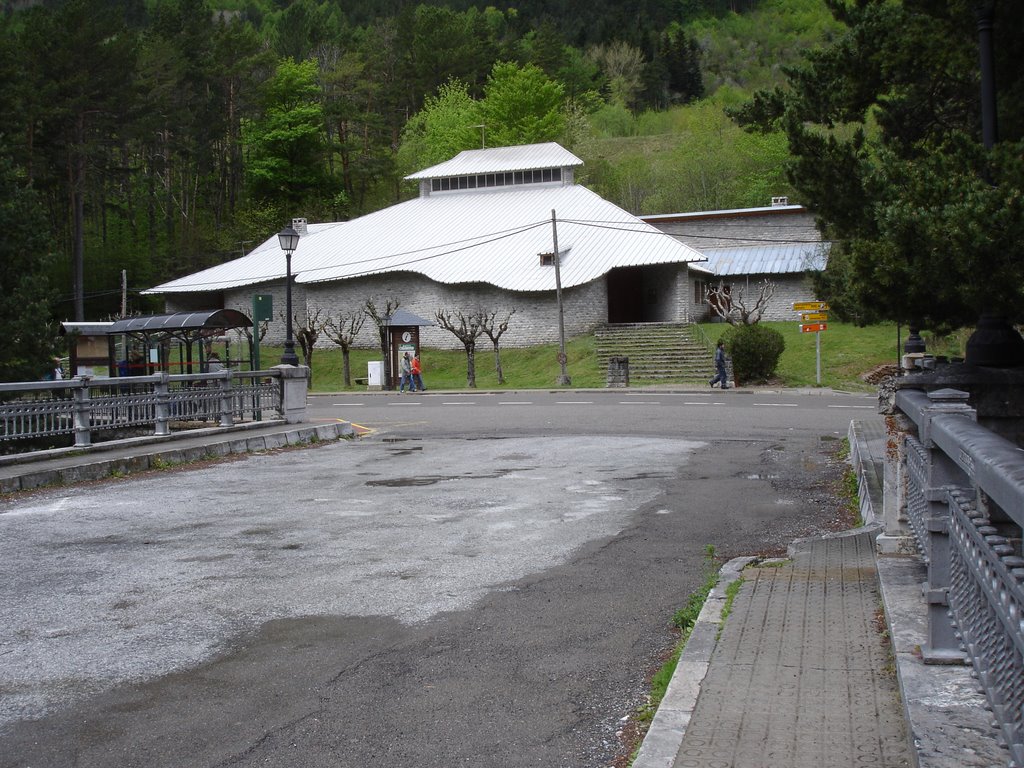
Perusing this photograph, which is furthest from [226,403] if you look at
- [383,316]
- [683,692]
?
[383,316]

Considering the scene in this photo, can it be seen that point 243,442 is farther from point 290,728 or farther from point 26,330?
point 290,728

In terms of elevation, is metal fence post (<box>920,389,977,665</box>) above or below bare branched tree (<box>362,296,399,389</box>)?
below

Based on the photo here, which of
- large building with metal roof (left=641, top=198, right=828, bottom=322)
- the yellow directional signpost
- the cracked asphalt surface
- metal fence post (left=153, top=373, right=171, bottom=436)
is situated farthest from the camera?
large building with metal roof (left=641, top=198, right=828, bottom=322)

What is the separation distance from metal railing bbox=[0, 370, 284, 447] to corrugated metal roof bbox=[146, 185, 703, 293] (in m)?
29.1

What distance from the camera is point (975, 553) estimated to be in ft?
11.1

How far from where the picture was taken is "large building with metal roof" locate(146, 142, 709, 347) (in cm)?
5159

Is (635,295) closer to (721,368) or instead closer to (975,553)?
(721,368)

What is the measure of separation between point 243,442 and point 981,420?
13.6m

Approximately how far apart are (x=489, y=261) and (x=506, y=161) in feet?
39.3

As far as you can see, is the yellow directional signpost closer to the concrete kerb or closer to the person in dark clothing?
the person in dark clothing

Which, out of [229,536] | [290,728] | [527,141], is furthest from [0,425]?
[527,141]

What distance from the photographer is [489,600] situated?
290 inches

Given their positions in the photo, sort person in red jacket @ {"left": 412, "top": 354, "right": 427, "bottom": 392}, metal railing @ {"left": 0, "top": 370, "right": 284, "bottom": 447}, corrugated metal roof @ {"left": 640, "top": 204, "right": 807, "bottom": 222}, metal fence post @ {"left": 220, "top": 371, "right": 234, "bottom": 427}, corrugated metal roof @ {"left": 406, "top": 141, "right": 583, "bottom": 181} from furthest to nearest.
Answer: corrugated metal roof @ {"left": 640, "top": 204, "right": 807, "bottom": 222}
corrugated metal roof @ {"left": 406, "top": 141, "right": 583, "bottom": 181}
person in red jacket @ {"left": 412, "top": 354, "right": 427, "bottom": 392}
metal fence post @ {"left": 220, "top": 371, "right": 234, "bottom": 427}
metal railing @ {"left": 0, "top": 370, "right": 284, "bottom": 447}

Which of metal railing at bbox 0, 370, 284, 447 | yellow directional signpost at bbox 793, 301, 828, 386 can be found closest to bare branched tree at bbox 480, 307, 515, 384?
yellow directional signpost at bbox 793, 301, 828, 386
